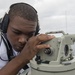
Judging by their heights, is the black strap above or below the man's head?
below

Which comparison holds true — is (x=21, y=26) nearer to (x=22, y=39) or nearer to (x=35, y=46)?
(x=22, y=39)

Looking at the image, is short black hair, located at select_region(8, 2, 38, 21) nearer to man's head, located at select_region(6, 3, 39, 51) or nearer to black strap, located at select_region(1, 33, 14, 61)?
man's head, located at select_region(6, 3, 39, 51)

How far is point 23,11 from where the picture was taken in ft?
5.99

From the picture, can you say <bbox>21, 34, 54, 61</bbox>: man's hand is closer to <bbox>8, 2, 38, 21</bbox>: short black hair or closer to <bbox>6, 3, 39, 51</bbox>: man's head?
<bbox>6, 3, 39, 51</bbox>: man's head

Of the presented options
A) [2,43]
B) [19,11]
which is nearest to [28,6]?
[19,11]

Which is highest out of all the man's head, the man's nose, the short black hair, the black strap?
the short black hair

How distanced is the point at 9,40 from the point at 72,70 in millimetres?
610

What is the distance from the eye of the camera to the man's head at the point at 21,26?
5.82ft

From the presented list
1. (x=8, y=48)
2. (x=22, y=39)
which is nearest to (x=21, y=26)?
(x=22, y=39)

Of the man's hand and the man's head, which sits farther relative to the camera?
the man's head

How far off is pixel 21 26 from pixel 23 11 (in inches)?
5.2

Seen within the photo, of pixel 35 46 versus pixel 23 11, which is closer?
pixel 35 46

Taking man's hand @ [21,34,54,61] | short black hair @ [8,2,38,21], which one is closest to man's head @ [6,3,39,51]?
short black hair @ [8,2,38,21]

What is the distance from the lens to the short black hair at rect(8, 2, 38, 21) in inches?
71.1
